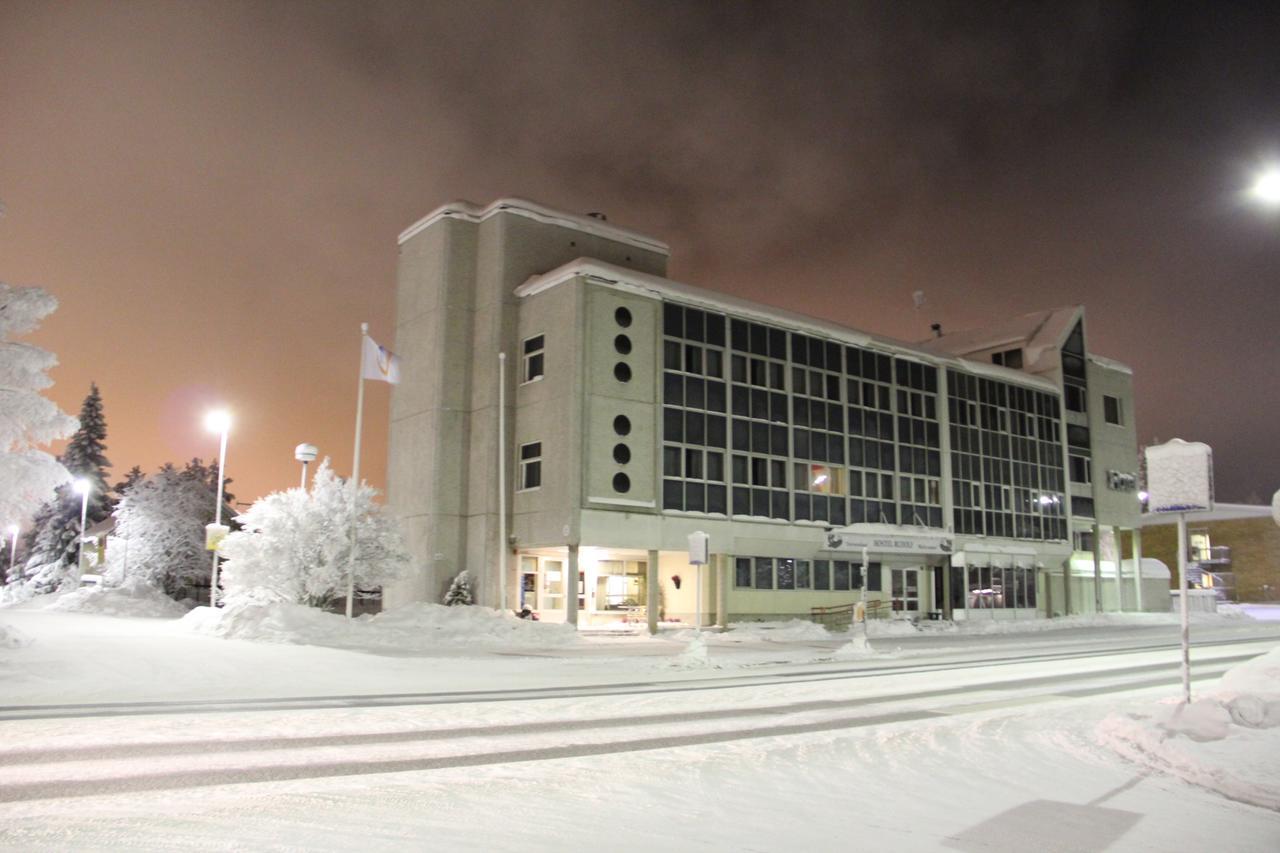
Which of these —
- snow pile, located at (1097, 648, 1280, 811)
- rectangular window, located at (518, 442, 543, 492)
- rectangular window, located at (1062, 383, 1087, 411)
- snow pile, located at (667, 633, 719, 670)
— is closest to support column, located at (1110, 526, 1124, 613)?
rectangular window, located at (1062, 383, 1087, 411)

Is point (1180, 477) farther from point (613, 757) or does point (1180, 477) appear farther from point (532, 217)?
point (532, 217)

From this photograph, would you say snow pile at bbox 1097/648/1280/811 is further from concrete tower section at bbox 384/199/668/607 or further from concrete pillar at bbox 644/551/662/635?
concrete tower section at bbox 384/199/668/607

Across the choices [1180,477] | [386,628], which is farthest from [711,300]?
[1180,477]

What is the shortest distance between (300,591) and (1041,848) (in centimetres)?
2777

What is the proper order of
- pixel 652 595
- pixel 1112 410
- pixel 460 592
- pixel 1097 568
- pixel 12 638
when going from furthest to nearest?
pixel 1112 410, pixel 1097 568, pixel 460 592, pixel 652 595, pixel 12 638

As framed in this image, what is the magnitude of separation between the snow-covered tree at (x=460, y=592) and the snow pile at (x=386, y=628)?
5.23 m

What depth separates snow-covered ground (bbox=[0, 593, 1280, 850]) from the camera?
21.5ft

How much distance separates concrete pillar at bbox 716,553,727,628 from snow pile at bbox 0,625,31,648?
965 inches

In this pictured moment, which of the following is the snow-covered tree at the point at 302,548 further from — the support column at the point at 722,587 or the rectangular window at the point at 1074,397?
the rectangular window at the point at 1074,397

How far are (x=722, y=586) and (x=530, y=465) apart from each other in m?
9.10

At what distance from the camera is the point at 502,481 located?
3688cm

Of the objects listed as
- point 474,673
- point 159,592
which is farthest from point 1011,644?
point 159,592

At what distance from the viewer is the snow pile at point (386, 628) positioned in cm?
2466

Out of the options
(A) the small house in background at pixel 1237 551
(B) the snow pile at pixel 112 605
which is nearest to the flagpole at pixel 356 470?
(B) the snow pile at pixel 112 605
